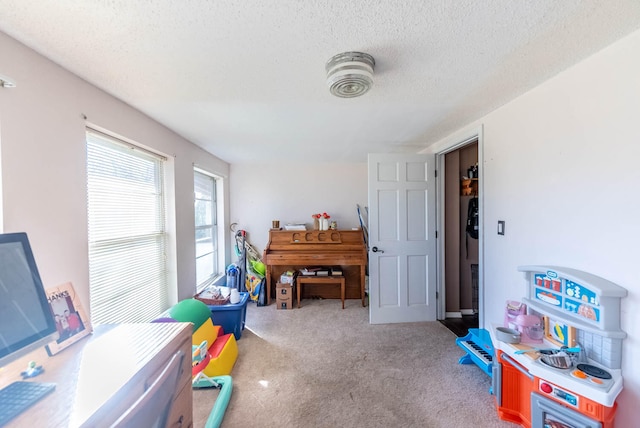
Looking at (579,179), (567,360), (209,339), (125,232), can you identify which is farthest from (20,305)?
(579,179)

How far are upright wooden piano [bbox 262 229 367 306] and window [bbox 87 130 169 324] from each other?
1.47m

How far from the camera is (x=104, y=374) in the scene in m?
0.88

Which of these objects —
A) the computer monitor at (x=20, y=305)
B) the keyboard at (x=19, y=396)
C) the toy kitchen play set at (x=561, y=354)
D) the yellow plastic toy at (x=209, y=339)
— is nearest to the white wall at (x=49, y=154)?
the computer monitor at (x=20, y=305)

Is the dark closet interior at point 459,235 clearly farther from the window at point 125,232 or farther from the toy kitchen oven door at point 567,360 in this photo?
the window at point 125,232

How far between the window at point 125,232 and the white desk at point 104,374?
703 millimetres

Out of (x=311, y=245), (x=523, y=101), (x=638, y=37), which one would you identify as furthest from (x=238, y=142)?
(x=638, y=37)

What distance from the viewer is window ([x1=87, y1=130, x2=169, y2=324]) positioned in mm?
1708

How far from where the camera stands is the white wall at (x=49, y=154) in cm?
111

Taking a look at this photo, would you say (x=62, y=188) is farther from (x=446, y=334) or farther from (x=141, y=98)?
(x=446, y=334)

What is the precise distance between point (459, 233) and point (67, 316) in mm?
3437

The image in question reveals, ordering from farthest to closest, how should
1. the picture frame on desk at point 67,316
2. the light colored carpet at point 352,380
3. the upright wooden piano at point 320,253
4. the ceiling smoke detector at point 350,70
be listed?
the upright wooden piano at point 320,253, the light colored carpet at point 352,380, the ceiling smoke detector at point 350,70, the picture frame on desk at point 67,316

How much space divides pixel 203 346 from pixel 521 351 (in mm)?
2079

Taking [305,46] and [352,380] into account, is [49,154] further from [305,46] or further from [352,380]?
[352,380]

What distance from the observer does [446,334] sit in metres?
2.63
